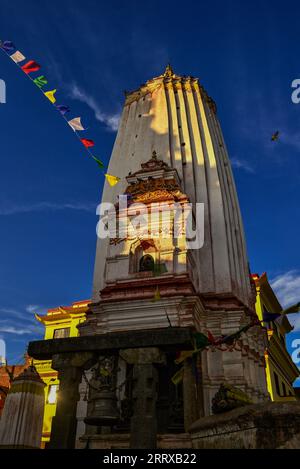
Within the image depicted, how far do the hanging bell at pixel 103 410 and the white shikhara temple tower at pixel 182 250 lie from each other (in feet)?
19.2

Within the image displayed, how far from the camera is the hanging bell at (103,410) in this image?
22.1 ft

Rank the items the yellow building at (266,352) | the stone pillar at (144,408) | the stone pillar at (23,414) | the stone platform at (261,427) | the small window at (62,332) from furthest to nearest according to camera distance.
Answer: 1. the small window at (62,332)
2. the yellow building at (266,352)
3. the stone pillar at (23,414)
4. the stone pillar at (144,408)
5. the stone platform at (261,427)

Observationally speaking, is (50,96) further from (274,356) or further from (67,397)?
(274,356)

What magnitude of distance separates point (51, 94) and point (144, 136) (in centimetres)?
908

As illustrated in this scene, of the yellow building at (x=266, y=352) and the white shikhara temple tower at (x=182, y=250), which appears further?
the yellow building at (x=266, y=352)

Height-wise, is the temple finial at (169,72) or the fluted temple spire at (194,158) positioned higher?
the temple finial at (169,72)

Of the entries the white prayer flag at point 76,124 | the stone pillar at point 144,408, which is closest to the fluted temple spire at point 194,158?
the white prayer flag at point 76,124

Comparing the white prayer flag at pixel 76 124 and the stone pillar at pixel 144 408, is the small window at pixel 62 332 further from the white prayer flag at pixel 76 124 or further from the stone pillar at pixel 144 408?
the stone pillar at pixel 144 408

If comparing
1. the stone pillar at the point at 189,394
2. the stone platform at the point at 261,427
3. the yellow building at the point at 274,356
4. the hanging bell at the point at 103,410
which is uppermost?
the yellow building at the point at 274,356

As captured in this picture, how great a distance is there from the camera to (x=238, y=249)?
20312 millimetres

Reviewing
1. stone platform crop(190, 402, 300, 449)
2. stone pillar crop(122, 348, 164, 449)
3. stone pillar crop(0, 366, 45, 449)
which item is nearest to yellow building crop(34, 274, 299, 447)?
stone pillar crop(0, 366, 45, 449)

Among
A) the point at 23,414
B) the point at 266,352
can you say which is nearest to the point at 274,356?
the point at 266,352

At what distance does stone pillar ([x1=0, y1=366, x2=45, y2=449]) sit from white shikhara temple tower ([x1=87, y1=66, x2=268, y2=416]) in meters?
5.50
